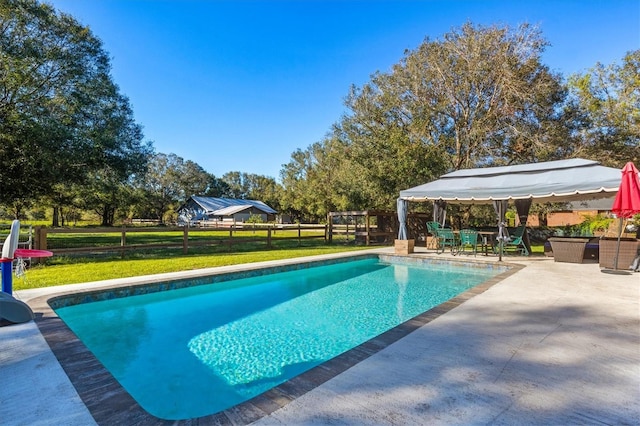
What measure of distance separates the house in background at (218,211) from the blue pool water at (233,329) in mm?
30759

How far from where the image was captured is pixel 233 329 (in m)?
4.80

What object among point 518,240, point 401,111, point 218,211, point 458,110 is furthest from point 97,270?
point 218,211

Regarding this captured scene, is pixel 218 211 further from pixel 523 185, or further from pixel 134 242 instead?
pixel 523 185

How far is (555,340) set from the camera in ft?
10.7

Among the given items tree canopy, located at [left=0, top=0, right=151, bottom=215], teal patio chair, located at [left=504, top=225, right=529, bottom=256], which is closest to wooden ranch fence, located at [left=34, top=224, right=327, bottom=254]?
tree canopy, located at [left=0, top=0, right=151, bottom=215]

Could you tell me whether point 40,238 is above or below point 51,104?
below

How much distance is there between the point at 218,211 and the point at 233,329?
34543mm

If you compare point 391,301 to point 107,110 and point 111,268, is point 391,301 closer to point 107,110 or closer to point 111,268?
point 111,268

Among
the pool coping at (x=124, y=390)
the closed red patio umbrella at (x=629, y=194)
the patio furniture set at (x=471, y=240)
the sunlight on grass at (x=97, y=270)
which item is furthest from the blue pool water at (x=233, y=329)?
the closed red patio umbrella at (x=629, y=194)

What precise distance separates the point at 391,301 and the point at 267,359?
3.17 m

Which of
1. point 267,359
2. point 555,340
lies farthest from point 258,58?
point 555,340

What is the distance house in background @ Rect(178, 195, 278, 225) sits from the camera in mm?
37469

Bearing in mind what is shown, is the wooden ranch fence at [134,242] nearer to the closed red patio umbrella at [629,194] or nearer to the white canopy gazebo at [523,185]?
the white canopy gazebo at [523,185]

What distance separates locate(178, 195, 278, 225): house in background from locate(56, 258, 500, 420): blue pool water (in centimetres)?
3076
